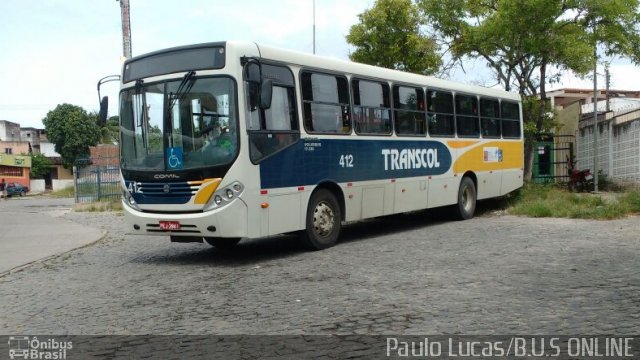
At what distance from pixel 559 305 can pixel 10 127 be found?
80.2 metres

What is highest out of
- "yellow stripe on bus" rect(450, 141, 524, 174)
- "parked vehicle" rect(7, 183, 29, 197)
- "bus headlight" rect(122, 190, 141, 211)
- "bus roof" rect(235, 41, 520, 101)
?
"bus roof" rect(235, 41, 520, 101)

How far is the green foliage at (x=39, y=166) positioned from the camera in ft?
214

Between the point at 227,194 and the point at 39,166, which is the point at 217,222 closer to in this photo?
the point at 227,194

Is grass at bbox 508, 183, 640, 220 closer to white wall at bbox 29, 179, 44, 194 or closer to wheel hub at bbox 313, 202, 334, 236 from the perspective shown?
wheel hub at bbox 313, 202, 334, 236

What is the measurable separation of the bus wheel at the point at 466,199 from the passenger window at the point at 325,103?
460cm

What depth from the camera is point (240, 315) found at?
584 centimetres

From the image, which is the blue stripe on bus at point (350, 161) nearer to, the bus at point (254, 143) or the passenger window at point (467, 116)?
the bus at point (254, 143)

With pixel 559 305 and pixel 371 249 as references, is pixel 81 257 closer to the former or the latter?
pixel 371 249

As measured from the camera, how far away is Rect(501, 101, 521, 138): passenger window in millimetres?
A: 15938

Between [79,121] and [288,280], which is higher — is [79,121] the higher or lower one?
the higher one

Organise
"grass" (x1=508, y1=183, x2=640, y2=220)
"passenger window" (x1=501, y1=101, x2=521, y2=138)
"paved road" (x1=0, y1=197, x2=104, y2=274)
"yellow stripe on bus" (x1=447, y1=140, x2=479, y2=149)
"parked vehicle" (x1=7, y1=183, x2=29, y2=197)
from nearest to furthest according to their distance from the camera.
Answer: "paved road" (x1=0, y1=197, x2=104, y2=274) < "yellow stripe on bus" (x1=447, y1=140, x2=479, y2=149) < "grass" (x1=508, y1=183, x2=640, y2=220) < "passenger window" (x1=501, y1=101, x2=521, y2=138) < "parked vehicle" (x1=7, y1=183, x2=29, y2=197)

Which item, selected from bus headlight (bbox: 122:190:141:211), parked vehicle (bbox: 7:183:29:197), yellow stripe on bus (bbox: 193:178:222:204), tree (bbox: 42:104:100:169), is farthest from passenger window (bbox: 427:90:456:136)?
tree (bbox: 42:104:100:169)

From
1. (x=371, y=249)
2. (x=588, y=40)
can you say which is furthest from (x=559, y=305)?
(x=588, y=40)

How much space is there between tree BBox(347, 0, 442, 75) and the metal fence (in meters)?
10.9
